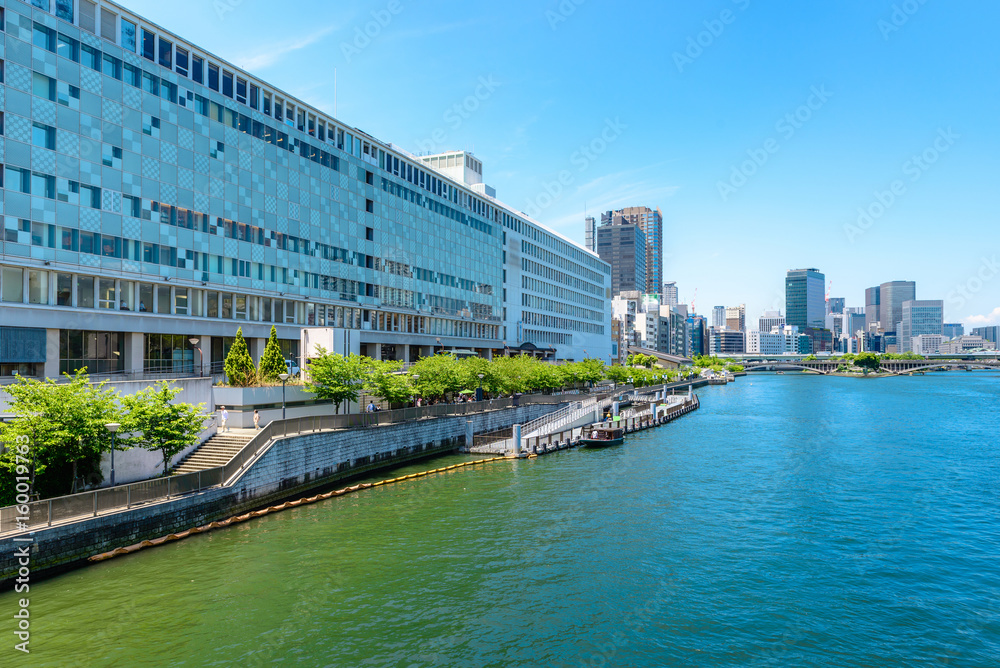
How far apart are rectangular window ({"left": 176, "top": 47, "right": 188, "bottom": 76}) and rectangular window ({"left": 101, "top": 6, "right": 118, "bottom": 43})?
5.63 meters

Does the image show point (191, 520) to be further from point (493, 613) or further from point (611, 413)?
point (611, 413)

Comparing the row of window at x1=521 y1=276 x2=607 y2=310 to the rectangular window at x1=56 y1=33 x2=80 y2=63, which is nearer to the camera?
the rectangular window at x1=56 y1=33 x2=80 y2=63

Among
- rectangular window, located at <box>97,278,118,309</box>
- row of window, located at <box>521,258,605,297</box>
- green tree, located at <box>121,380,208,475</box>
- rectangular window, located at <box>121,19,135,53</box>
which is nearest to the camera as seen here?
green tree, located at <box>121,380,208,475</box>

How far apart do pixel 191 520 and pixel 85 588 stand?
683 cm

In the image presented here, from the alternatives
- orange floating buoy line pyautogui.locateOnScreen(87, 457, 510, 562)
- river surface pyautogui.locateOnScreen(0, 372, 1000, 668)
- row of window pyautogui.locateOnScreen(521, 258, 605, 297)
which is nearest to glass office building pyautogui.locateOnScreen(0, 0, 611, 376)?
orange floating buoy line pyautogui.locateOnScreen(87, 457, 510, 562)

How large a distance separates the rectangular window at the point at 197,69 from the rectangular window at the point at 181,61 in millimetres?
652

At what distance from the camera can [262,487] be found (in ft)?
115

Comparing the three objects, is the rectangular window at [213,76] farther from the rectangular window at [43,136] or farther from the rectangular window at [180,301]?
the rectangular window at [180,301]

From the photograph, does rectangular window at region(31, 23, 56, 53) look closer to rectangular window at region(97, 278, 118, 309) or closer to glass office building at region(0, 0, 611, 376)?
glass office building at region(0, 0, 611, 376)

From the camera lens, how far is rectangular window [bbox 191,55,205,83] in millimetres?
53819

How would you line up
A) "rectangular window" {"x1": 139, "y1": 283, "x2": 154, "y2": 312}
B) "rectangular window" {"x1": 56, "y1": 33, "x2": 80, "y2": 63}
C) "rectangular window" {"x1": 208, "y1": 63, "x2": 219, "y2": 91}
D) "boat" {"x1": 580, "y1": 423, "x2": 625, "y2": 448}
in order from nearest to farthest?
1. "rectangular window" {"x1": 56, "y1": 33, "x2": 80, "y2": 63}
2. "rectangular window" {"x1": 139, "y1": 283, "x2": 154, "y2": 312}
3. "rectangular window" {"x1": 208, "y1": 63, "x2": 219, "y2": 91}
4. "boat" {"x1": 580, "y1": 423, "x2": 625, "y2": 448}

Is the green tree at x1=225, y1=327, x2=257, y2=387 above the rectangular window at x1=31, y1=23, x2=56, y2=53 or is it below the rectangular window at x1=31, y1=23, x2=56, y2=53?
below

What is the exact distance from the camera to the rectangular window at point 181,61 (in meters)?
52.5

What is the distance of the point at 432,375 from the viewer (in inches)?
2376
